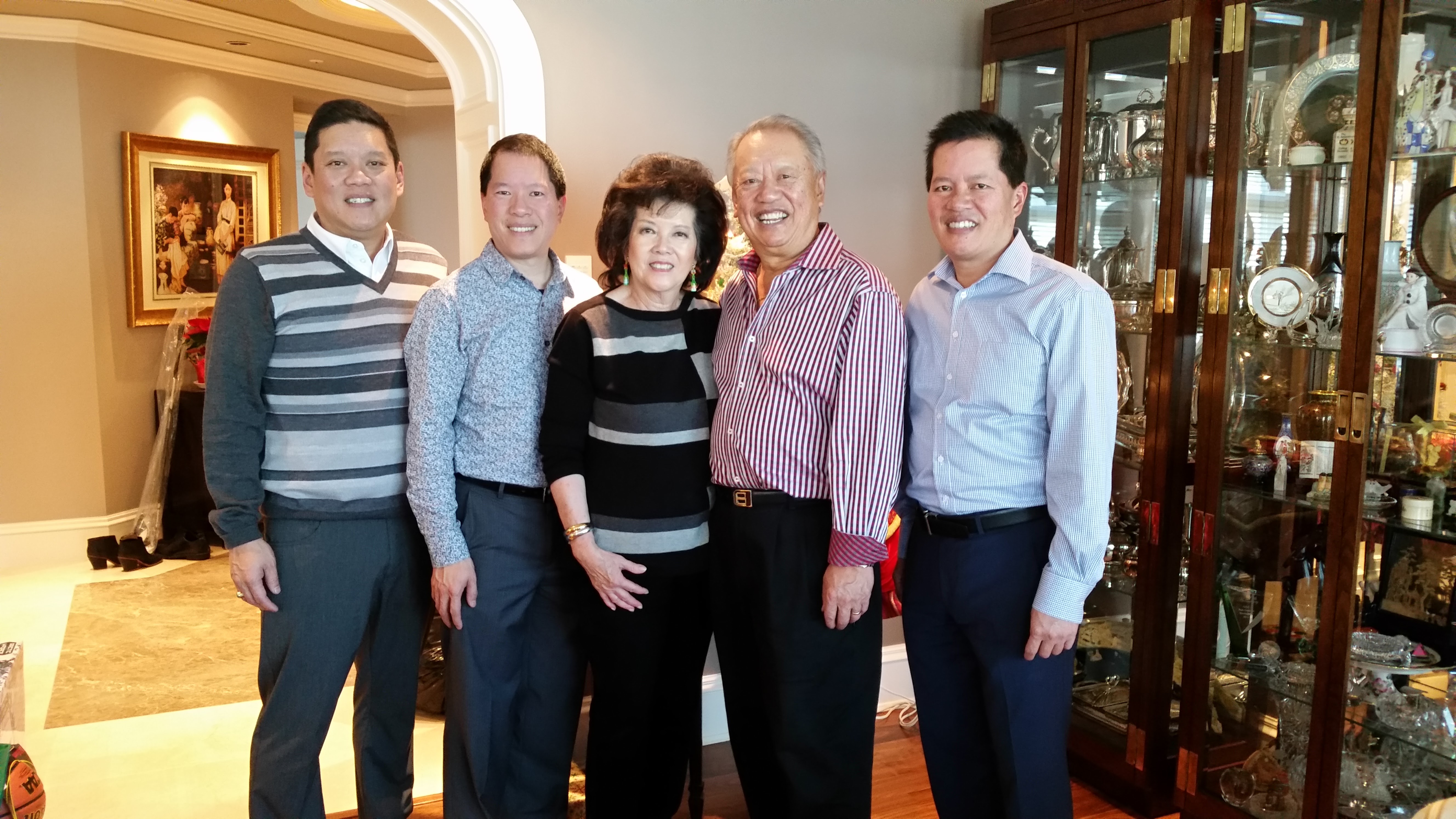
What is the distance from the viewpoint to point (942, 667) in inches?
80.6

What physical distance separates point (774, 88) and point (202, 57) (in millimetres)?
4236

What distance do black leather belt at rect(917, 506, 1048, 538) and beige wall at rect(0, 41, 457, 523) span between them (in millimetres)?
5166

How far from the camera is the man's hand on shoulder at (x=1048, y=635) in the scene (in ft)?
6.00

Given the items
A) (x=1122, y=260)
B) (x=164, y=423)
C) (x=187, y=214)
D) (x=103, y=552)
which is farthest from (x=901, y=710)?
(x=187, y=214)

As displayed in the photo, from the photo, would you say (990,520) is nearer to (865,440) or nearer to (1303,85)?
(865,440)

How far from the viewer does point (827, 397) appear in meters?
1.91

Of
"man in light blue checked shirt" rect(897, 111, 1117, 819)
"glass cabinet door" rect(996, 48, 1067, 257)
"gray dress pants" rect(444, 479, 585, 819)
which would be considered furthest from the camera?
"glass cabinet door" rect(996, 48, 1067, 257)

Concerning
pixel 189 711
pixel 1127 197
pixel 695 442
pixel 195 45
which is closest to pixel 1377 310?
pixel 1127 197

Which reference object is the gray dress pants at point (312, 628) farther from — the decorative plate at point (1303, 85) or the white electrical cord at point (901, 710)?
the decorative plate at point (1303, 85)

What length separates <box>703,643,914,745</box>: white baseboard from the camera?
311cm

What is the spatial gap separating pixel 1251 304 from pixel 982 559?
43.1 inches

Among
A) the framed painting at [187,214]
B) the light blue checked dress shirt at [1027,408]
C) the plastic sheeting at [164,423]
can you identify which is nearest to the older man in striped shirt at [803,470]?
the light blue checked dress shirt at [1027,408]

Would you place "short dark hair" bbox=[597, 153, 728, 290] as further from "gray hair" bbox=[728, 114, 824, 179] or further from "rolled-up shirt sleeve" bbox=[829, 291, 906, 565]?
"rolled-up shirt sleeve" bbox=[829, 291, 906, 565]

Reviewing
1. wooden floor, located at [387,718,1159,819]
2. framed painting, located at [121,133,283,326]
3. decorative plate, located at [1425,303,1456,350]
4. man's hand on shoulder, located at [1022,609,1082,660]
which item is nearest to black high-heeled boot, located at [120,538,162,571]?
framed painting, located at [121,133,283,326]
